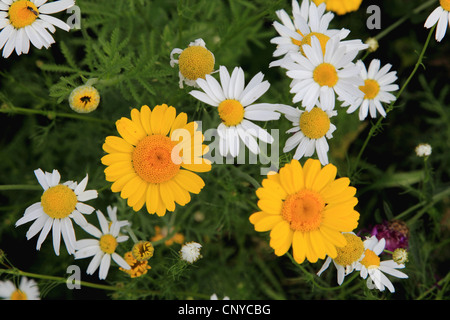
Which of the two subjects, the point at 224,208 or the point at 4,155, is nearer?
the point at 224,208

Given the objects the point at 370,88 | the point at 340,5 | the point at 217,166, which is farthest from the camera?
the point at 340,5

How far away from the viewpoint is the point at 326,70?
6.25 ft

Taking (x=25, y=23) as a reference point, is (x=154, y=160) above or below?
below

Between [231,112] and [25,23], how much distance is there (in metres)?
1.08

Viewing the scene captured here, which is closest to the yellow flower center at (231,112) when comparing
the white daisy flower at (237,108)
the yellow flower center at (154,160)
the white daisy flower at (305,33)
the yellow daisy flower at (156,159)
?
the white daisy flower at (237,108)

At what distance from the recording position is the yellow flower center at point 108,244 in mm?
2139

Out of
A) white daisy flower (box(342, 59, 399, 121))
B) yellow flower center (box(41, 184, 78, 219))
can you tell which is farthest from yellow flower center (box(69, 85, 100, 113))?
white daisy flower (box(342, 59, 399, 121))

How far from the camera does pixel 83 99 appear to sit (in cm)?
182

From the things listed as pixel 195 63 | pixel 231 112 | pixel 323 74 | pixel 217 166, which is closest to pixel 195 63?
pixel 195 63

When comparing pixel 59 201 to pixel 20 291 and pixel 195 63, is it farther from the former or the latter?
pixel 195 63

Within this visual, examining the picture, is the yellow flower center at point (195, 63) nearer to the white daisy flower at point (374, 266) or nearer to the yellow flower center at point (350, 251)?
the yellow flower center at point (350, 251)
